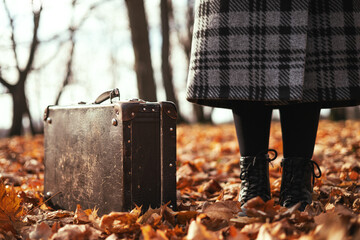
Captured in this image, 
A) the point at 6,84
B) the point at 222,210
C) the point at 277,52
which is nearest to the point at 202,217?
the point at 222,210

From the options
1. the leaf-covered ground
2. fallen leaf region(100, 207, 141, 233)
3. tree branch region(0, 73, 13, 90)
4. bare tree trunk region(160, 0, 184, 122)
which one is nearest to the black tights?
the leaf-covered ground

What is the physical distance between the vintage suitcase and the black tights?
0.32 metres

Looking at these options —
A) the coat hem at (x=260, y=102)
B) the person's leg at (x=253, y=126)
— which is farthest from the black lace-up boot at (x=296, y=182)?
the coat hem at (x=260, y=102)

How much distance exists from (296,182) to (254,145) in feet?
0.82

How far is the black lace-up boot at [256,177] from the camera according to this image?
1.78 meters

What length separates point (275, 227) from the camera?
3.87 ft

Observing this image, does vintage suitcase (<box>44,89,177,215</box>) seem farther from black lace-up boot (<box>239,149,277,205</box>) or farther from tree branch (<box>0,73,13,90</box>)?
tree branch (<box>0,73,13,90</box>)

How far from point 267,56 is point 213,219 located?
0.70 meters

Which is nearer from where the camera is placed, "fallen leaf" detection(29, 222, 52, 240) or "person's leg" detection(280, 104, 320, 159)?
"fallen leaf" detection(29, 222, 52, 240)

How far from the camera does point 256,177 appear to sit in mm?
1782

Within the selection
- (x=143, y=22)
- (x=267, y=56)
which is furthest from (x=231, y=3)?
(x=143, y=22)

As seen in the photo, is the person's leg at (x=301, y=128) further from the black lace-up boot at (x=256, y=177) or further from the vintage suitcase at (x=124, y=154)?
the vintage suitcase at (x=124, y=154)

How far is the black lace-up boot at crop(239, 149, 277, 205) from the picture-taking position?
1778mm

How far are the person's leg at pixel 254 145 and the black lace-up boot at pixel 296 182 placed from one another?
0.09 m
